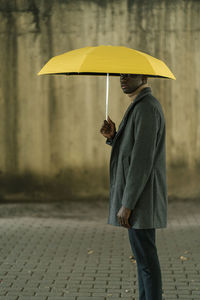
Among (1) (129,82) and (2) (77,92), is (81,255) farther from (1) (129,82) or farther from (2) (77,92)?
(2) (77,92)

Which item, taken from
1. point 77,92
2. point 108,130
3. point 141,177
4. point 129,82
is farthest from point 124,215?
point 77,92

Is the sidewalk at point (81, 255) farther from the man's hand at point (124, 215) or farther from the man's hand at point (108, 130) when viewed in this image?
the man's hand at point (108, 130)

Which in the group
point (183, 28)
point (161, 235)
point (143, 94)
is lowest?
point (161, 235)

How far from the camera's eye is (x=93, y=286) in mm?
5395

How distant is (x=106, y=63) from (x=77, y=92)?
619 centimetres

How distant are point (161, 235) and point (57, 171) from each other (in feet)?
10.7

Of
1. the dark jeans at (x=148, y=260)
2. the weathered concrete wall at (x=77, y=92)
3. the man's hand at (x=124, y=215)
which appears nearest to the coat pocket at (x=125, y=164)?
the man's hand at (x=124, y=215)

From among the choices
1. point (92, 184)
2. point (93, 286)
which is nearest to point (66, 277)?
point (93, 286)

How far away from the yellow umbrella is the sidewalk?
2131 mm

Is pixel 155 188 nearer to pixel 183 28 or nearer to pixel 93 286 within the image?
pixel 93 286

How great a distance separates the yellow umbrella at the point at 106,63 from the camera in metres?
4.05

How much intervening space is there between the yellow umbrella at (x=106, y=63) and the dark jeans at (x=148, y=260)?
1172 millimetres

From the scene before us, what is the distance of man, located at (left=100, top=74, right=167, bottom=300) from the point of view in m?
Answer: 3.75

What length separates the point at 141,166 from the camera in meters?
3.74
